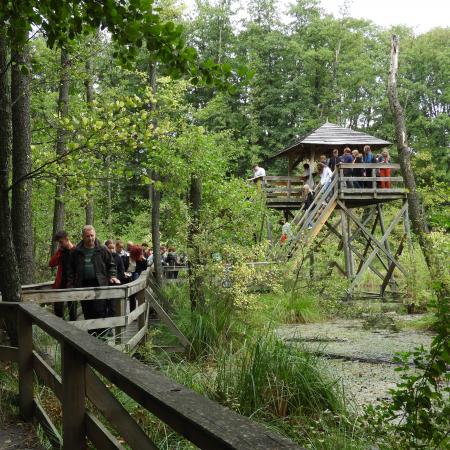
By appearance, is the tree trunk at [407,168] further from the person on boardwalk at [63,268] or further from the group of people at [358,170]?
the person on boardwalk at [63,268]

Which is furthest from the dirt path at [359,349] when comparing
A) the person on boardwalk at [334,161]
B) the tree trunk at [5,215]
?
the person on boardwalk at [334,161]

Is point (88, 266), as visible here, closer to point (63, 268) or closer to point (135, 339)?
point (63, 268)

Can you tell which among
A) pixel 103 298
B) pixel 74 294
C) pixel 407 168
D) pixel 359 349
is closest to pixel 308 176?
pixel 407 168

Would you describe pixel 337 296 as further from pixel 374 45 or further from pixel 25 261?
pixel 374 45

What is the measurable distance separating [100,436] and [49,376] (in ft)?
4.07

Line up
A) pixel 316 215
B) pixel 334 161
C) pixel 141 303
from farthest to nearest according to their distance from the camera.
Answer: pixel 334 161 < pixel 316 215 < pixel 141 303

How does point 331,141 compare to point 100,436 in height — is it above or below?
above

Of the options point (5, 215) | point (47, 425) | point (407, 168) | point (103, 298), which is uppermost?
point (407, 168)

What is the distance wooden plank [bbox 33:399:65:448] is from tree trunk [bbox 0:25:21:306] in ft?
5.51

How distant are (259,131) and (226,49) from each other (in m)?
7.11

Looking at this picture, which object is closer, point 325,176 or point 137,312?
point 137,312

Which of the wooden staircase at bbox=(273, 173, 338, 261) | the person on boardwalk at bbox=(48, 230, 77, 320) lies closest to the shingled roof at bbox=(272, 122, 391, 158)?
the wooden staircase at bbox=(273, 173, 338, 261)

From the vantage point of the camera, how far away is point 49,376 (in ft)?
13.2

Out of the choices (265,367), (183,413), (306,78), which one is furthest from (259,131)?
(183,413)
